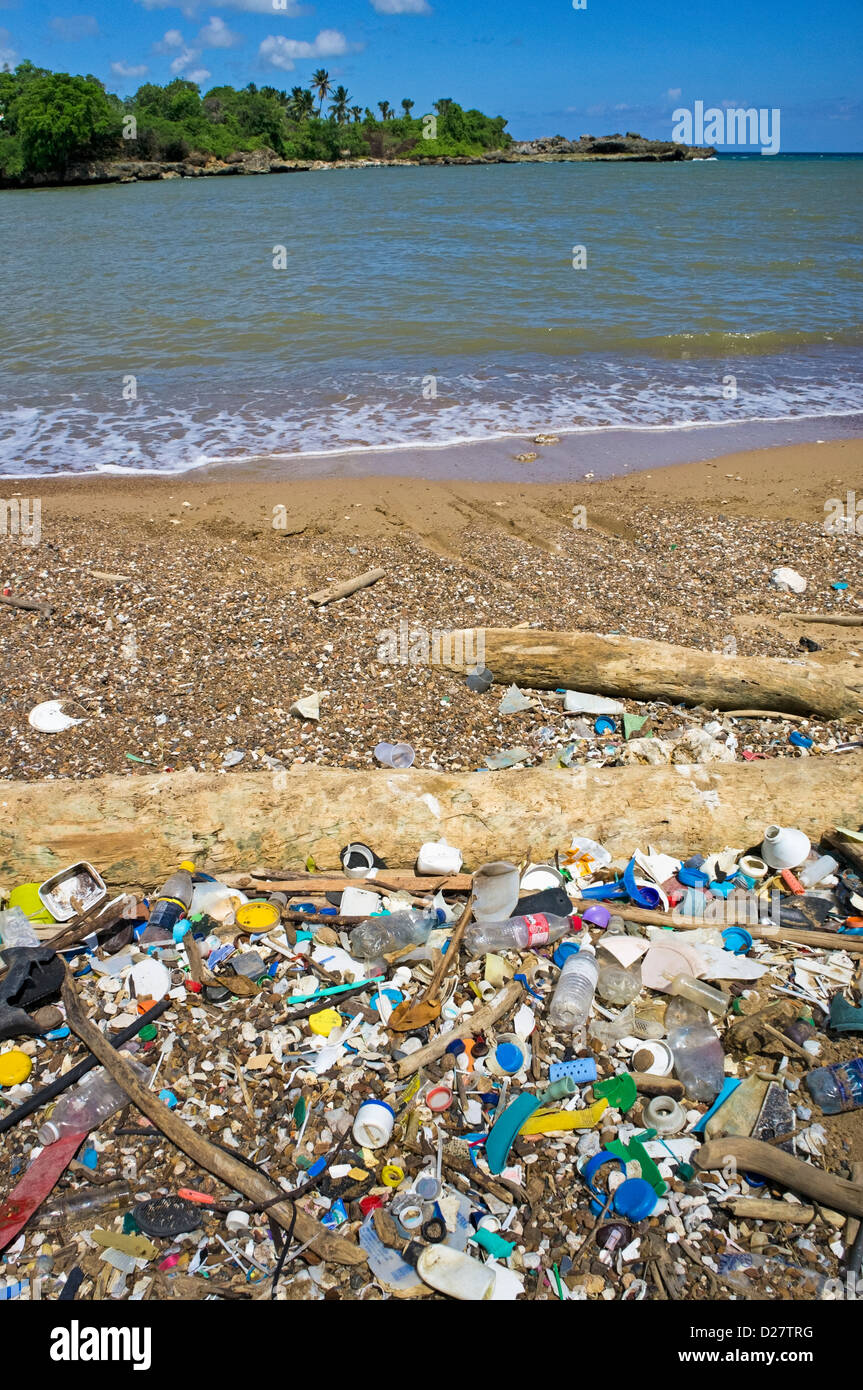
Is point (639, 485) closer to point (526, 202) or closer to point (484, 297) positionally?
point (484, 297)

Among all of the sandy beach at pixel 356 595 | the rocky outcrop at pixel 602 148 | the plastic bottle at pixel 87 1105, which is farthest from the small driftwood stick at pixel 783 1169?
the rocky outcrop at pixel 602 148

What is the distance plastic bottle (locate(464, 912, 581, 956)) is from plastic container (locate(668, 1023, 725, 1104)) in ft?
1.92

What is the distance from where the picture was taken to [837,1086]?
2.56 meters

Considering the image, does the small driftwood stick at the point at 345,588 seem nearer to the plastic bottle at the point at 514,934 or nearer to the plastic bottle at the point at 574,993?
the plastic bottle at the point at 514,934

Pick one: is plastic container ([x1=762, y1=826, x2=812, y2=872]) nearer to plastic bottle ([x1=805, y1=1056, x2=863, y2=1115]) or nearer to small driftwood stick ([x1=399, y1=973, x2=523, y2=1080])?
plastic bottle ([x1=805, y1=1056, x2=863, y2=1115])

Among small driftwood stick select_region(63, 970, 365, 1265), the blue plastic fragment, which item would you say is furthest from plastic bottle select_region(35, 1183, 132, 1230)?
the blue plastic fragment

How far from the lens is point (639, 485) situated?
8211 mm

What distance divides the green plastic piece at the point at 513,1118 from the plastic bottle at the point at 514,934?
23.9 inches

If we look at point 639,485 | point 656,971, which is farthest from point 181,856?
point 639,485

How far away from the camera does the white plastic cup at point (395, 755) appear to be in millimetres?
4273

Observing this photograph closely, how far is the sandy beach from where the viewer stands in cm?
452

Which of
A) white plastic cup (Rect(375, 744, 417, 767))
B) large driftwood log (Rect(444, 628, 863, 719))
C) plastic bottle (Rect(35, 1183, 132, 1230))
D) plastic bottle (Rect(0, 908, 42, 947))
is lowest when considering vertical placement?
plastic bottle (Rect(35, 1183, 132, 1230))

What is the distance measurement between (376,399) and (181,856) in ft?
29.4
